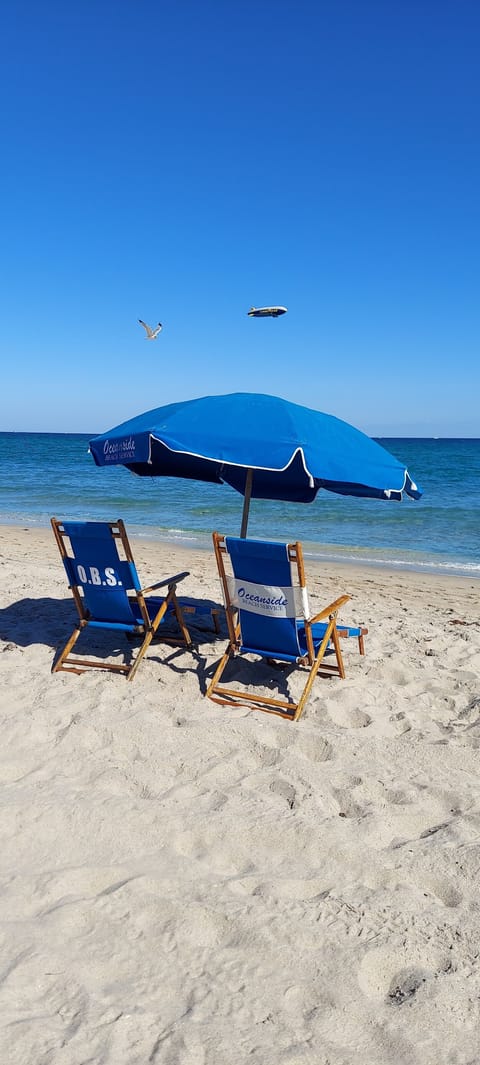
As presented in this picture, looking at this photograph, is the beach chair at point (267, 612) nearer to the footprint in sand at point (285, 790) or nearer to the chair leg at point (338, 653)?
the chair leg at point (338, 653)

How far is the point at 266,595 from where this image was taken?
4.47 m

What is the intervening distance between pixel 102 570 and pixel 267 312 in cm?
597

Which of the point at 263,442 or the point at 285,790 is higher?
the point at 263,442

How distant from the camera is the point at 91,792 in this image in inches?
130

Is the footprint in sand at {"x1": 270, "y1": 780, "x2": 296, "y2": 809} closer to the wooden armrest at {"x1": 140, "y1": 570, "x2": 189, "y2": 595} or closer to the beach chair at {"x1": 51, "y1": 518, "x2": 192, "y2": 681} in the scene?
the beach chair at {"x1": 51, "y1": 518, "x2": 192, "y2": 681}

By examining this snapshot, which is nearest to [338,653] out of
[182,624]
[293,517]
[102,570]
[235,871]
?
[182,624]

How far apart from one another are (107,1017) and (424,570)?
1046 cm

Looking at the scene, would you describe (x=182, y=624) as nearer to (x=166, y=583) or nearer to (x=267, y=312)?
(x=166, y=583)

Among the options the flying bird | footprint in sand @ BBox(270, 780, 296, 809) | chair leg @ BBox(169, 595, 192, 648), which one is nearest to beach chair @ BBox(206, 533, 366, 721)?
chair leg @ BBox(169, 595, 192, 648)

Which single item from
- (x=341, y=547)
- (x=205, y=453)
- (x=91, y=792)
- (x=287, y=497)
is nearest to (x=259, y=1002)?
(x=91, y=792)

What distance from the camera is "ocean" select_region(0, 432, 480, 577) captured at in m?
13.7

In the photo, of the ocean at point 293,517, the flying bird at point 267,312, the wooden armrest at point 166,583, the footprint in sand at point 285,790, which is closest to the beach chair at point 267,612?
the wooden armrest at point 166,583

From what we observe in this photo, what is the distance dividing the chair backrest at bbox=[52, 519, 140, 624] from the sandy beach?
470 mm

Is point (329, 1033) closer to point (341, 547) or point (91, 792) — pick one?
point (91, 792)
